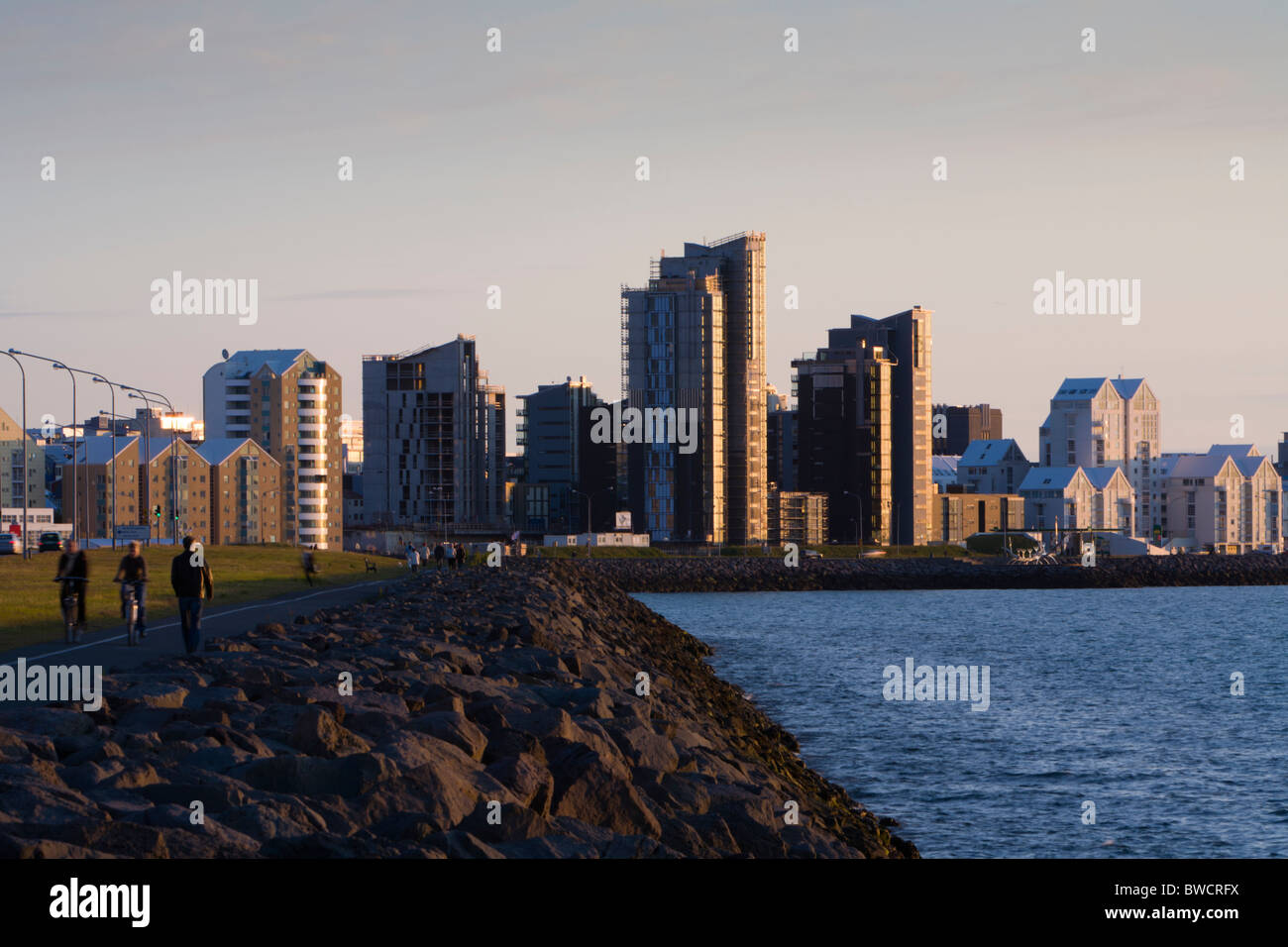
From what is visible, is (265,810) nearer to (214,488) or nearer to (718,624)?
(718,624)

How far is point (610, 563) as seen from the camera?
150750 millimetres

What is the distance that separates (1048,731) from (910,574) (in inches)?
4779

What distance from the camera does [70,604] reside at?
1051 inches

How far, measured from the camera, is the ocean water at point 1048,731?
24.3 m

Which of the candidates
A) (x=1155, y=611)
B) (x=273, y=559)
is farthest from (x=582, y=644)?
(x=1155, y=611)

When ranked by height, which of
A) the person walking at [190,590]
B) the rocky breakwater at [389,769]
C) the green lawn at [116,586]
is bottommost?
the green lawn at [116,586]

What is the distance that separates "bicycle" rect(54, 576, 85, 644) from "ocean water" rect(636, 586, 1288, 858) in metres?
15.3

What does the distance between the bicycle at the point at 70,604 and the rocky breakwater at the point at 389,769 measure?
3.76 metres

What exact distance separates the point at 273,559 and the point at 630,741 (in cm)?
6551

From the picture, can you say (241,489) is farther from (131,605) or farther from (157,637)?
(131,605)

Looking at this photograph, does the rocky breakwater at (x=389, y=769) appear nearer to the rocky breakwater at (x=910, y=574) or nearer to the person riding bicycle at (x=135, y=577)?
the person riding bicycle at (x=135, y=577)

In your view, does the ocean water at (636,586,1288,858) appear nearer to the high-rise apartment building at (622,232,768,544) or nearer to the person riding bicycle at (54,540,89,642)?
the person riding bicycle at (54,540,89,642)

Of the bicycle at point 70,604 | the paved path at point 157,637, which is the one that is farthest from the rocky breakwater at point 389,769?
the bicycle at point 70,604

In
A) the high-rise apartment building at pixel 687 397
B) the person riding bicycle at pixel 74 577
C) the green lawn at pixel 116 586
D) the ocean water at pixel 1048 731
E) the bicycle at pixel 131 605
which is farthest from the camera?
the high-rise apartment building at pixel 687 397
